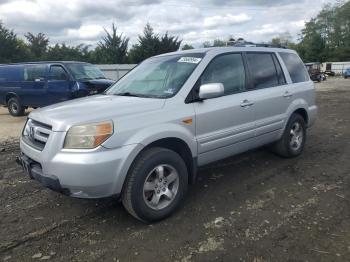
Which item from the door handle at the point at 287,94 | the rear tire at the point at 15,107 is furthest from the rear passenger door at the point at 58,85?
the door handle at the point at 287,94

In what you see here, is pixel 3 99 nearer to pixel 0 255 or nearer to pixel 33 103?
pixel 33 103

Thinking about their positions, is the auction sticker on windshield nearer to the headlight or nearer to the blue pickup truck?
the headlight

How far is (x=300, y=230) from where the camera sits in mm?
3672

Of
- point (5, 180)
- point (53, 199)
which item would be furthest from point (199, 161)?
point (5, 180)

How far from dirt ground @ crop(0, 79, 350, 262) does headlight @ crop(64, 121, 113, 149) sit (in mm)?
962

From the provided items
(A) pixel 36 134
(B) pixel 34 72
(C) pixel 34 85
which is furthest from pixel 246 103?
(B) pixel 34 72

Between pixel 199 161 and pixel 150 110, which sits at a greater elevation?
pixel 150 110

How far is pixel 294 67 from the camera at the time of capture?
6.16m

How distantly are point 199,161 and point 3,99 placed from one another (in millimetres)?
12326

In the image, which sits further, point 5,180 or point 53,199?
point 5,180

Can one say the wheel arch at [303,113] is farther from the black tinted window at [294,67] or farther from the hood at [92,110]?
the hood at [92,110]

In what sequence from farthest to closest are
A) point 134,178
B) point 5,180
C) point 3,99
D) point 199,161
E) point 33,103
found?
1. point 3,99
2. point 33,103
3. point 5,180
4. point 199,161
5. point 134,178

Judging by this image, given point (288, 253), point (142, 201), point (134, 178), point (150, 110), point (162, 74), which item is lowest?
point (288, 253)

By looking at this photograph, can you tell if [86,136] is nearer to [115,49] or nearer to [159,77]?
[159,77]
